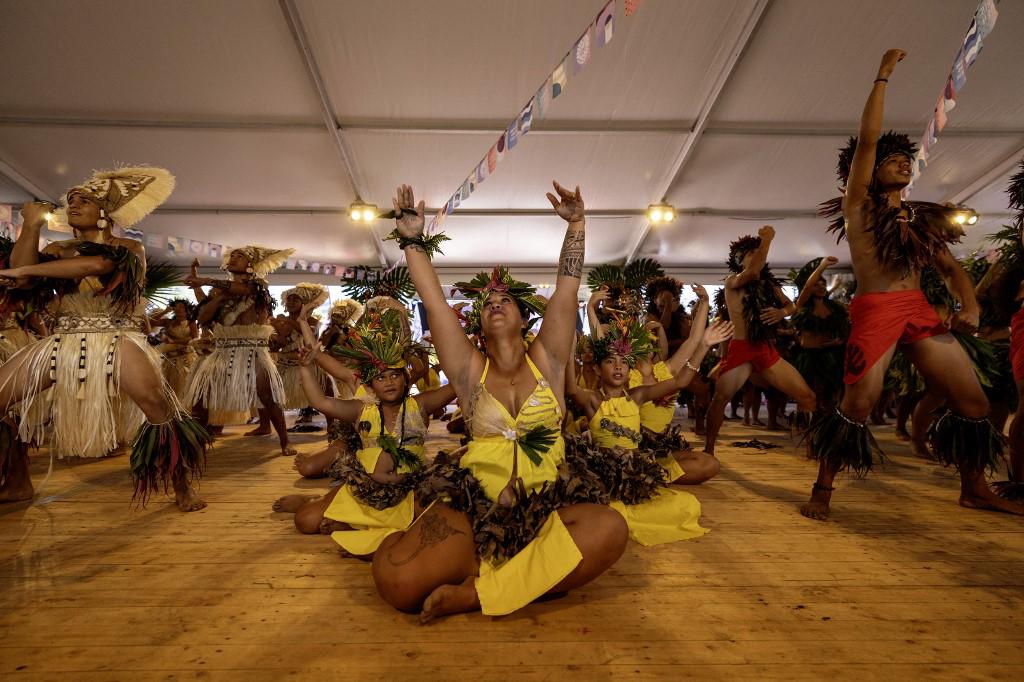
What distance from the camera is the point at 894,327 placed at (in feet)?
8.24

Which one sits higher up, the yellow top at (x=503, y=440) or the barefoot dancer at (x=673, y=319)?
the barefoot dancer at (x=673, y=319)

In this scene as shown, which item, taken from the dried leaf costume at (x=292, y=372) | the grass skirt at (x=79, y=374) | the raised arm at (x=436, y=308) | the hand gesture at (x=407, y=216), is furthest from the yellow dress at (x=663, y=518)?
the dried leaf costume at (x=292, y=372)

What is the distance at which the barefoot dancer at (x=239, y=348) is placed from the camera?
178 inches

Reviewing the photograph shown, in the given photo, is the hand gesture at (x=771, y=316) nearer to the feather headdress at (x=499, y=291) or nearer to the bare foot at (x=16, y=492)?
the feather headdress at (x=499, y=291)

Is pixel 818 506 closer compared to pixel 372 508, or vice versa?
pixel 372 508

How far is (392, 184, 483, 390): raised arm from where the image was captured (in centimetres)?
186

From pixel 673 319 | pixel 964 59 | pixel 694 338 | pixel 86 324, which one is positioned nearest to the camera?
pixel 86 324

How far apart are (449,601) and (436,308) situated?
1.02 meters

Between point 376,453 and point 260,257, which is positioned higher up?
point 260,257

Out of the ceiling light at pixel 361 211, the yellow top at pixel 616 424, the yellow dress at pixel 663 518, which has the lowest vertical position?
the yellow dress at pixel 663 518

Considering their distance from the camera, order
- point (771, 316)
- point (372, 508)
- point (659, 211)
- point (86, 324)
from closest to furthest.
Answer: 1. point (372, 508)
2. point (86, 324)
3. point (771, 316)
4. point (659, 211)

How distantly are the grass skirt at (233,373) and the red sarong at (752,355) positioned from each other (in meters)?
4.09

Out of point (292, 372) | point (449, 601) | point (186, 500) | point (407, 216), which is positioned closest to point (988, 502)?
point (449, 601)

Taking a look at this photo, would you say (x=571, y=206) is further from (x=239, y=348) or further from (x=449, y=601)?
(x=239, y=348)
